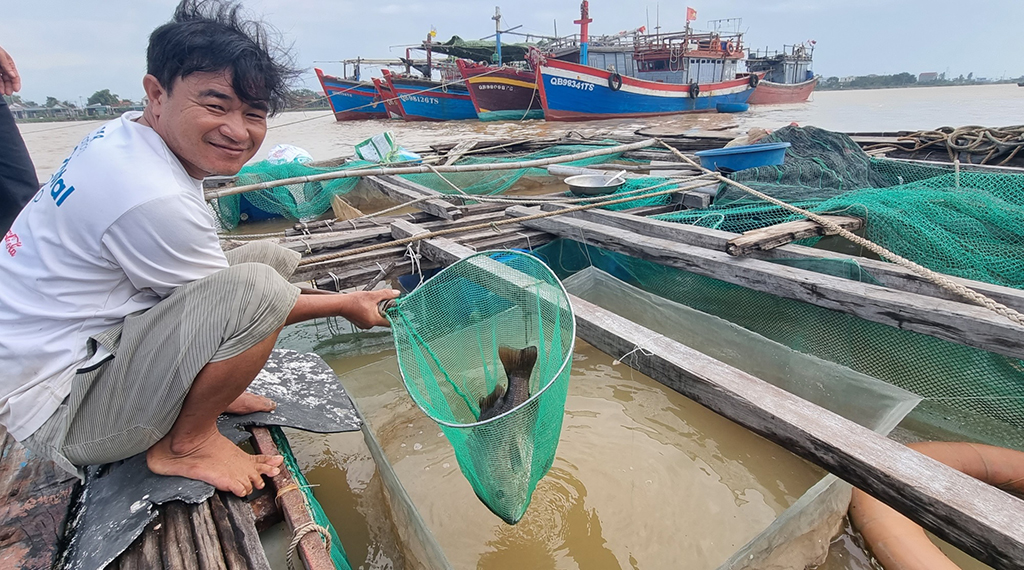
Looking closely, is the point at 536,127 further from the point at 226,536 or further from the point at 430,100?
the point at 226,536

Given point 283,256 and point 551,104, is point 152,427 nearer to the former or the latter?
point 283,256

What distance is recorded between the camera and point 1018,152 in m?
5.48

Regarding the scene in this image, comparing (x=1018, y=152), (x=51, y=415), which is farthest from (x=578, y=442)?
(x=1018, y=152)

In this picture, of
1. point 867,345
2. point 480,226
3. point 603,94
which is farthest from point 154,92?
point 603,94

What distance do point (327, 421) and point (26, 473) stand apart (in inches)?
40.7

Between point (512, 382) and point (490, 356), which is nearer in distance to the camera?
point (512, 382)

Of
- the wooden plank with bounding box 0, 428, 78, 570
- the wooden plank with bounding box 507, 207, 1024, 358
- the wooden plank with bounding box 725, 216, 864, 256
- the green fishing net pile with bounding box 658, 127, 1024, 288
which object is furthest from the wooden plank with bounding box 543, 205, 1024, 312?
the wooden plank with bounding box 0, 428, 78, 570

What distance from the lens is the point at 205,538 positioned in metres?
1.44

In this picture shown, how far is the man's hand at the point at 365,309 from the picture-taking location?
1.88m

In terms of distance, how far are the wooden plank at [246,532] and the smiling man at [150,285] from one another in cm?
4

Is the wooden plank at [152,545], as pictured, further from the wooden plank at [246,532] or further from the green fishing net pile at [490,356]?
the green fishing net pile at [490,356]

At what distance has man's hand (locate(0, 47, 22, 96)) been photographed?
293cm

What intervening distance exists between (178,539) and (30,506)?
2.09 feet

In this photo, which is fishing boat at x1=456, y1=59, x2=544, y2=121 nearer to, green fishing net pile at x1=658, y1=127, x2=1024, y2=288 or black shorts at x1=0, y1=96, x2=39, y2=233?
green fishing net pile at x1=658, y1=127, x2=1024, y2=288
